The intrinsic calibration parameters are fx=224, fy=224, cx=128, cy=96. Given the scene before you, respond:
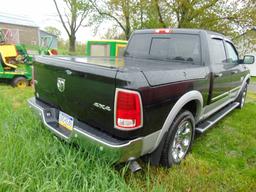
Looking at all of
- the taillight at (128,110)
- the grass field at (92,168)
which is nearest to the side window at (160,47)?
the grass field at (92,168)

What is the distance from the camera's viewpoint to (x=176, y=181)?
105 inches

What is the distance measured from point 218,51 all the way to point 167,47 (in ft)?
3.06

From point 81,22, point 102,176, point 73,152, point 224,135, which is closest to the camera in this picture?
point 102,176

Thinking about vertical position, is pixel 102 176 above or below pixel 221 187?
above

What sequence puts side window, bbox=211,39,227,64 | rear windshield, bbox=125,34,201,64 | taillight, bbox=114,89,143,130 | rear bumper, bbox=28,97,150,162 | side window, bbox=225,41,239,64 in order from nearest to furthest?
taillight, bbox=114,89,143,130 < rear bumper, bbox=28,97,150,162 < rear windshield, bbox=125,34,201,64 < side window, bbox=211,39,227,64 < side window, bbox=225,41,239,64

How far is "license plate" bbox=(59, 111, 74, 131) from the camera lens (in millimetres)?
2627

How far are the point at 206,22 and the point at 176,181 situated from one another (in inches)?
513

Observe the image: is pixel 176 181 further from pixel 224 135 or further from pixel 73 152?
pixel 224 135

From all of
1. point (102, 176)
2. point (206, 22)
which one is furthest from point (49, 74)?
point (206, 22)

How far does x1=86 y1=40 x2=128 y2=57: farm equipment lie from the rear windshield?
4.97 metres

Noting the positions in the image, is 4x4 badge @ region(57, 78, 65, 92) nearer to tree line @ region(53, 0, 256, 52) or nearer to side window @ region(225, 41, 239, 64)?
side window @ region(225, 41, 239, 64)

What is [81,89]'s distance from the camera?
245cm

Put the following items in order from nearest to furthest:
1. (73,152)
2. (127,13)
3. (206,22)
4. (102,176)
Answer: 1. (102,176)
2. (73,152)
3. (206,22)
4. (127,13)

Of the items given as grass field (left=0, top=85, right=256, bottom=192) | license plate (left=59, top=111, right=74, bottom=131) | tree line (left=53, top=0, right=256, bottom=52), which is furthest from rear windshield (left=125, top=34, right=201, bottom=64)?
tree line (left=53, top=0, right=256, bottom=52)
